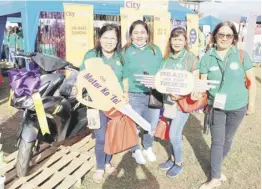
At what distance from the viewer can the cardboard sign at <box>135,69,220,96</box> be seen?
86.8 inches

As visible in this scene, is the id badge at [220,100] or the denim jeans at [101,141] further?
the denim jeans at [101,141]

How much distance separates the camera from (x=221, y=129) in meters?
2.42

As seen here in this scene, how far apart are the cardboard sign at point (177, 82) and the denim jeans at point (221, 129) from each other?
331mm

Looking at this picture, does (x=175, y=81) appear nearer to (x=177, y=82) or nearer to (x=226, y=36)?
(x=177, y=82)

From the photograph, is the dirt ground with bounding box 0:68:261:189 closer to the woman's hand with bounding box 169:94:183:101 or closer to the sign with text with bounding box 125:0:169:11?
the woman's hand with bounding box 169:94:183:101

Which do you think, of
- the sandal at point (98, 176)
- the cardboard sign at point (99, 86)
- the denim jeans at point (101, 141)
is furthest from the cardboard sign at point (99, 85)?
the sandal at point (98, 176)

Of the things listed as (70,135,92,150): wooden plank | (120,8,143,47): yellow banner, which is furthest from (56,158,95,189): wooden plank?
(120,8,143,47): yellow banner

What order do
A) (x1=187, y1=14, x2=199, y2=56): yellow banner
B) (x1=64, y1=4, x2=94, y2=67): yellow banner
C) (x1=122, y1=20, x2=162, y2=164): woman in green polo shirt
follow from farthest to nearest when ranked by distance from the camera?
(x1=187, y1=14, x2=199, y2=56): yellow banner
(x1=64, y1=4, x2=94, y2=67): yellow banner
(x1=122, y1=20, x2=162, y2=164): woman in green polo shirt

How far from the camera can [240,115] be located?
2352 millimetres

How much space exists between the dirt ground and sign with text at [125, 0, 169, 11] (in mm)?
2397

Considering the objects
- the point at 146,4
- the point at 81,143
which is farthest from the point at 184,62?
the point at 146,4

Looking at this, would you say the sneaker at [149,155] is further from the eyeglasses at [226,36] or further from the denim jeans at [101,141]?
the eyeglasses at [226,36]

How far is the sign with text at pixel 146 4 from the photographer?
198 inches

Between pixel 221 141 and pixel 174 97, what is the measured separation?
58cm
